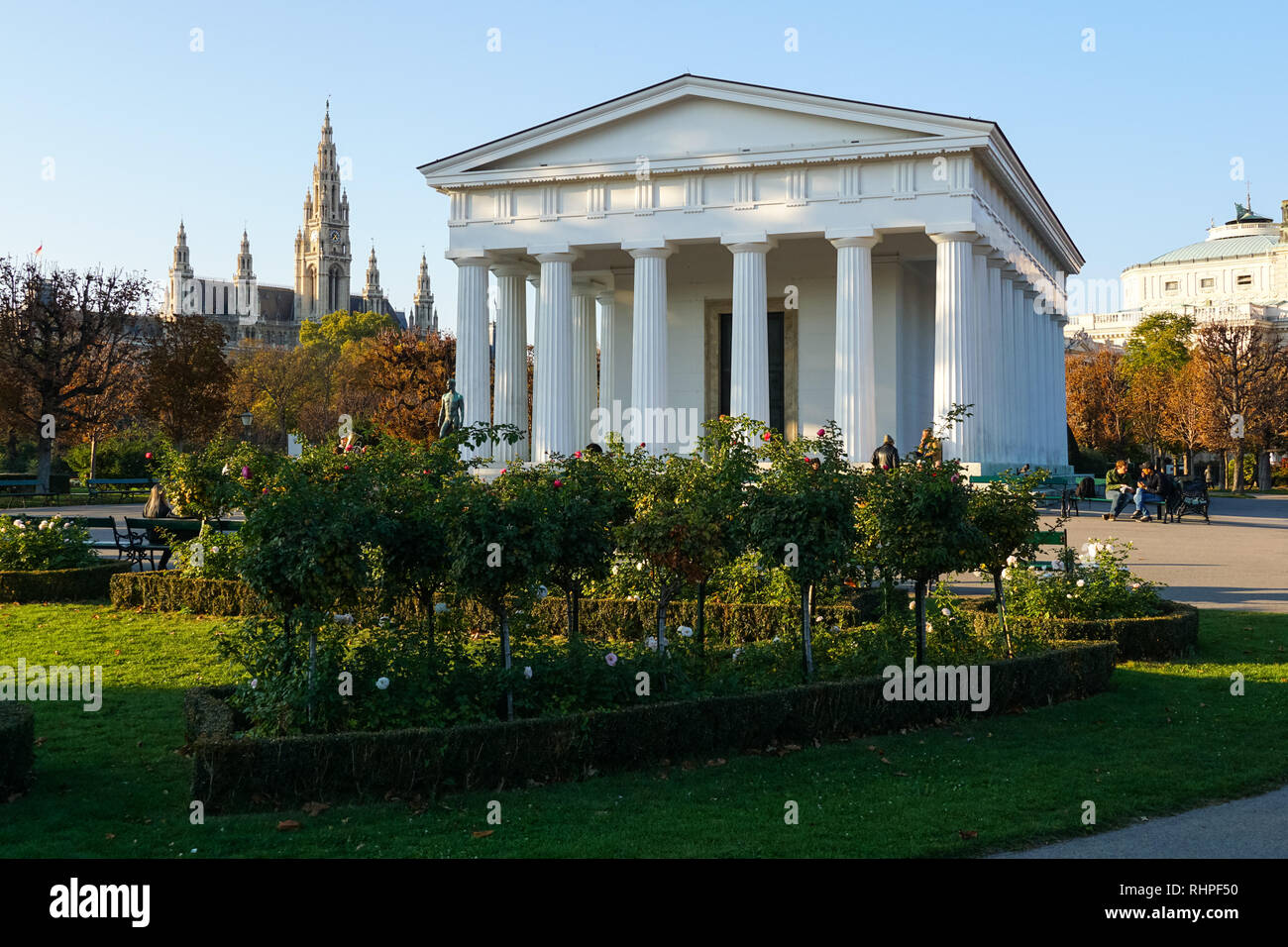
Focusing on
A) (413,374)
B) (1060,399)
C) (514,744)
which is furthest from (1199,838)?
(413,374)

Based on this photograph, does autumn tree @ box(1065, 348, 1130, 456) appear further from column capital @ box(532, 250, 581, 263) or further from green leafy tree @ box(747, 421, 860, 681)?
green leafy tree @ box(747, 421, 860, 681)

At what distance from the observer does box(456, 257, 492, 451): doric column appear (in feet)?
123

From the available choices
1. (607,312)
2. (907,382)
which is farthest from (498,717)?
(607,312)

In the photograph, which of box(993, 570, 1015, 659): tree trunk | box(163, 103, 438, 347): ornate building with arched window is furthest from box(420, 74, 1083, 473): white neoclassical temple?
box(163, 103, 438, 347): ornate building with arched window

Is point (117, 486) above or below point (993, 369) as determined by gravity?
below

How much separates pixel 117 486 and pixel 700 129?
106 ft

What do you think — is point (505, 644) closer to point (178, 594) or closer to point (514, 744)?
point (514, 744)

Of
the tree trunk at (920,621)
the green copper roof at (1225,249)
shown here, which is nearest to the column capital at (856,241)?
the tree trunk at (920,621)

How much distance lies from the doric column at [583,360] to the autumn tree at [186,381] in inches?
830

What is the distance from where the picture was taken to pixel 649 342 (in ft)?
117

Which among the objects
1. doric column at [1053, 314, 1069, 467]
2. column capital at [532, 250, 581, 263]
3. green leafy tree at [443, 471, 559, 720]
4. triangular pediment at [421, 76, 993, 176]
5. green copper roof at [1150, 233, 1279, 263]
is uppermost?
A: green copper roof at [1150, 233, 1279, 263]

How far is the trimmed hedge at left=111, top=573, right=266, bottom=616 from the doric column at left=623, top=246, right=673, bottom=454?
65.0 ft

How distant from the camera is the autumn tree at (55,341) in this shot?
160ft
